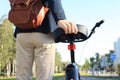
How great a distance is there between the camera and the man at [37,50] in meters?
2.83

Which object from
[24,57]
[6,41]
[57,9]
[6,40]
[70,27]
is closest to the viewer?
[70,27]

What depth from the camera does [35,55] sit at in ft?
9.46

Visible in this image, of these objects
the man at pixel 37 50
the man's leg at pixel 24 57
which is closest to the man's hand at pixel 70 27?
the man at pixel 37 50

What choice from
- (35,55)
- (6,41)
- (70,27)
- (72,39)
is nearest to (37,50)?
(35,55)

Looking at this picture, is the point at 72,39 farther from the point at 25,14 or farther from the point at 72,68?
the point at 25,14

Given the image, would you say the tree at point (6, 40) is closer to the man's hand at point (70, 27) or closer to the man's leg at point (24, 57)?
the man's leg at point (24, 57)

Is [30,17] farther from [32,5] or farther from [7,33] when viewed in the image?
[7,33]

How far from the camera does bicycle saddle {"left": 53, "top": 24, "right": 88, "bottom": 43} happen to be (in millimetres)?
2373

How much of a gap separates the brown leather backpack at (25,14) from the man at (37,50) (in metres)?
0.07

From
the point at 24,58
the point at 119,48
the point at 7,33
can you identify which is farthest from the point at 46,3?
the point at 119,48

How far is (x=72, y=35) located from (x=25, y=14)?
0.48 metres

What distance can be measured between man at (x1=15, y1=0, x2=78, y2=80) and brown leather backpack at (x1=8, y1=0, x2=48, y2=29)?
0.07 m

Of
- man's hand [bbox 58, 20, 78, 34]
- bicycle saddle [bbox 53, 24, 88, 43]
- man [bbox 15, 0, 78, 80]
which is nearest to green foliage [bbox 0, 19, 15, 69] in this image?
man [bbox 15, 0, 78, 80]

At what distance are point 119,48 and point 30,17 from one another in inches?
4373
